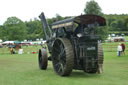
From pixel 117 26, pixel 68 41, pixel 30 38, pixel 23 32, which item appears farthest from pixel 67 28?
pixel 117 26

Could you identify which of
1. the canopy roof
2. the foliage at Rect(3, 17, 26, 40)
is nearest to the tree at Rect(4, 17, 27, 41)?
the foliage at Rect(3, 17, 26, 40)

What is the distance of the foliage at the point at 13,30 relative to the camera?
96312mm

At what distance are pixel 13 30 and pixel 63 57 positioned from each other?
8835cm

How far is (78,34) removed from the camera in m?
10.3

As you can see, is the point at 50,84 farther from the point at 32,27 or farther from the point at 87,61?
the point at 32,27

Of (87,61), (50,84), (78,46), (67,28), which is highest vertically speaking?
(67,28)

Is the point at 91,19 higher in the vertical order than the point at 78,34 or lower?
higher

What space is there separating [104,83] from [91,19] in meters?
3.22

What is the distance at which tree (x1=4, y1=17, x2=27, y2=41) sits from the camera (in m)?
96.3

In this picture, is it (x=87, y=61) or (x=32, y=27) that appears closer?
(x=87, y=61)

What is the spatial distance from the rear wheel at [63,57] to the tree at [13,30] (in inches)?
3424

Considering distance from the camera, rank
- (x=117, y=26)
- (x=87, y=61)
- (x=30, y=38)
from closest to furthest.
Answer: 1. (x=87, y=61)
2. (x=30, y=38)
3. (x=117, y=26)

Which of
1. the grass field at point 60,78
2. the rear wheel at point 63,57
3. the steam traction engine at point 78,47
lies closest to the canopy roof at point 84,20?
the steam traction engine at point 78,47

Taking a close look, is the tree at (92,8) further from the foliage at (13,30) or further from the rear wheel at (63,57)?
the rear wheel at (63,57)
